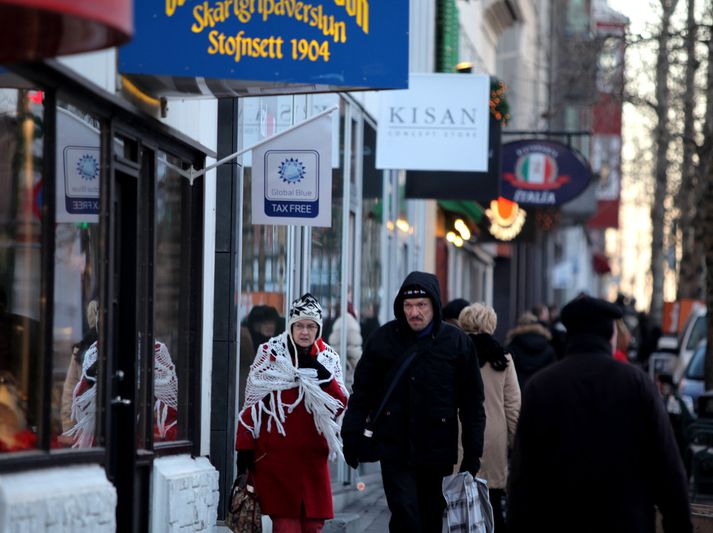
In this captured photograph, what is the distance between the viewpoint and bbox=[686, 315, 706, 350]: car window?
2505 cm

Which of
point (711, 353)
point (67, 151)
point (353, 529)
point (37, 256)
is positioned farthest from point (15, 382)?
point (711, 353)

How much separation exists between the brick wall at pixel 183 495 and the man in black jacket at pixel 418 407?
109 cm

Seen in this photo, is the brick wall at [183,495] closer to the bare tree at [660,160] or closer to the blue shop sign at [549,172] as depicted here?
the blue shop sign at [549,172]

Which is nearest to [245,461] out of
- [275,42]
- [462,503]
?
[462,503]

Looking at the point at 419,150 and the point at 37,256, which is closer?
the point at 37,256

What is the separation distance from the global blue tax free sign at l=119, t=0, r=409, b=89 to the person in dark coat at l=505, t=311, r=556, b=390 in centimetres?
514

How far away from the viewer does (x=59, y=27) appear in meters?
5.78

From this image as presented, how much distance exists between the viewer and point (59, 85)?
23.8 feet

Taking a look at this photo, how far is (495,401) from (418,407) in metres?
2.08

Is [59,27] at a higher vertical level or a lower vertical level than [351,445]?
higher

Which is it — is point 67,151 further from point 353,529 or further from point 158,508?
point 353,529

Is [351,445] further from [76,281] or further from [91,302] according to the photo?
[76,281]

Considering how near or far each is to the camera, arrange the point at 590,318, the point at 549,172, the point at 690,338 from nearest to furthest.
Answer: the point at 590,318
the point at 549,172
the point at 690,338

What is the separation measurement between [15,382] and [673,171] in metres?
43.2
